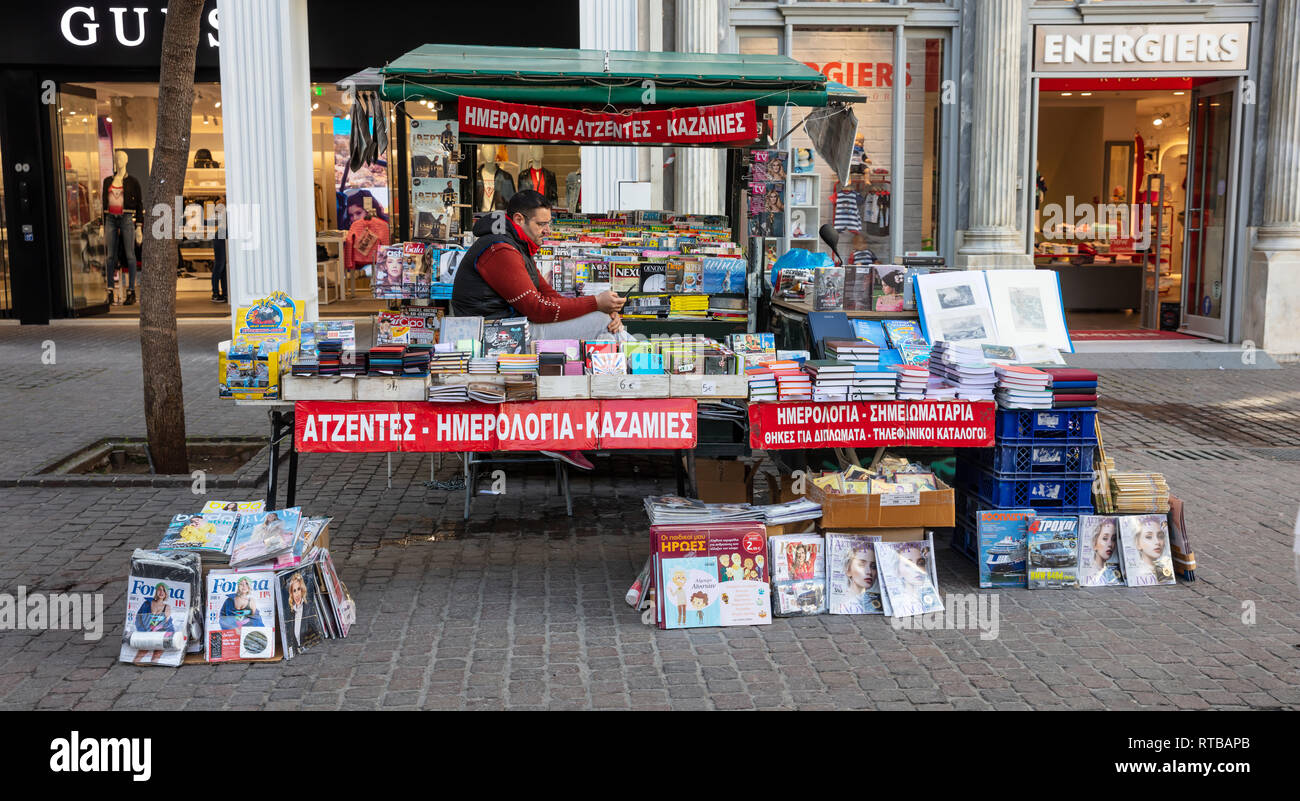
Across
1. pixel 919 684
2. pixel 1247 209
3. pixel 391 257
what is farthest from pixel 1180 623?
pixel 1247 209

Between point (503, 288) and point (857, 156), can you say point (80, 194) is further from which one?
point (503, 288)

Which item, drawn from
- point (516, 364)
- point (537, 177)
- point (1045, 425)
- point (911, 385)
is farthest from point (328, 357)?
point (537, 177)

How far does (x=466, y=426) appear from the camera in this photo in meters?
5.83

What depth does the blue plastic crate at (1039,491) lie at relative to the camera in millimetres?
6023

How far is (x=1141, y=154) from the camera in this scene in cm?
1869

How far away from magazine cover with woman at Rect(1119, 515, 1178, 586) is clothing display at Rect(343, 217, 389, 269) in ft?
43.0

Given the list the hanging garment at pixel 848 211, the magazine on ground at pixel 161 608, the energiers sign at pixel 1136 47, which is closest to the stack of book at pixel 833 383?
the magazine on ground at pixel 161 608

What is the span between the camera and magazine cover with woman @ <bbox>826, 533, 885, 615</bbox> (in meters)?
5.77

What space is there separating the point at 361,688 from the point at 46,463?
496cm

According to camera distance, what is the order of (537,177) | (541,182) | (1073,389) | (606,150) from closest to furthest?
(1073,389)
(606,150)
(537,177)
(541,182)

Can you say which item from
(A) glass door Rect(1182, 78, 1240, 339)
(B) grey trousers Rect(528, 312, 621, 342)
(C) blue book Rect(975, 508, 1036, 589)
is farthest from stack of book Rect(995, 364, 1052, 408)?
(A) glass door Rect(1182, 78, 1240, 339)

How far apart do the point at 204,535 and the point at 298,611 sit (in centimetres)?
53

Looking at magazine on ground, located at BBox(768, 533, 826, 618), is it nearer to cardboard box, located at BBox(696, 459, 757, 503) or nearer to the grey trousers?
cardboard box, located at BBox(696, 459, 757, 503)

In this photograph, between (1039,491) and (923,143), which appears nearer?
(1039,491)
